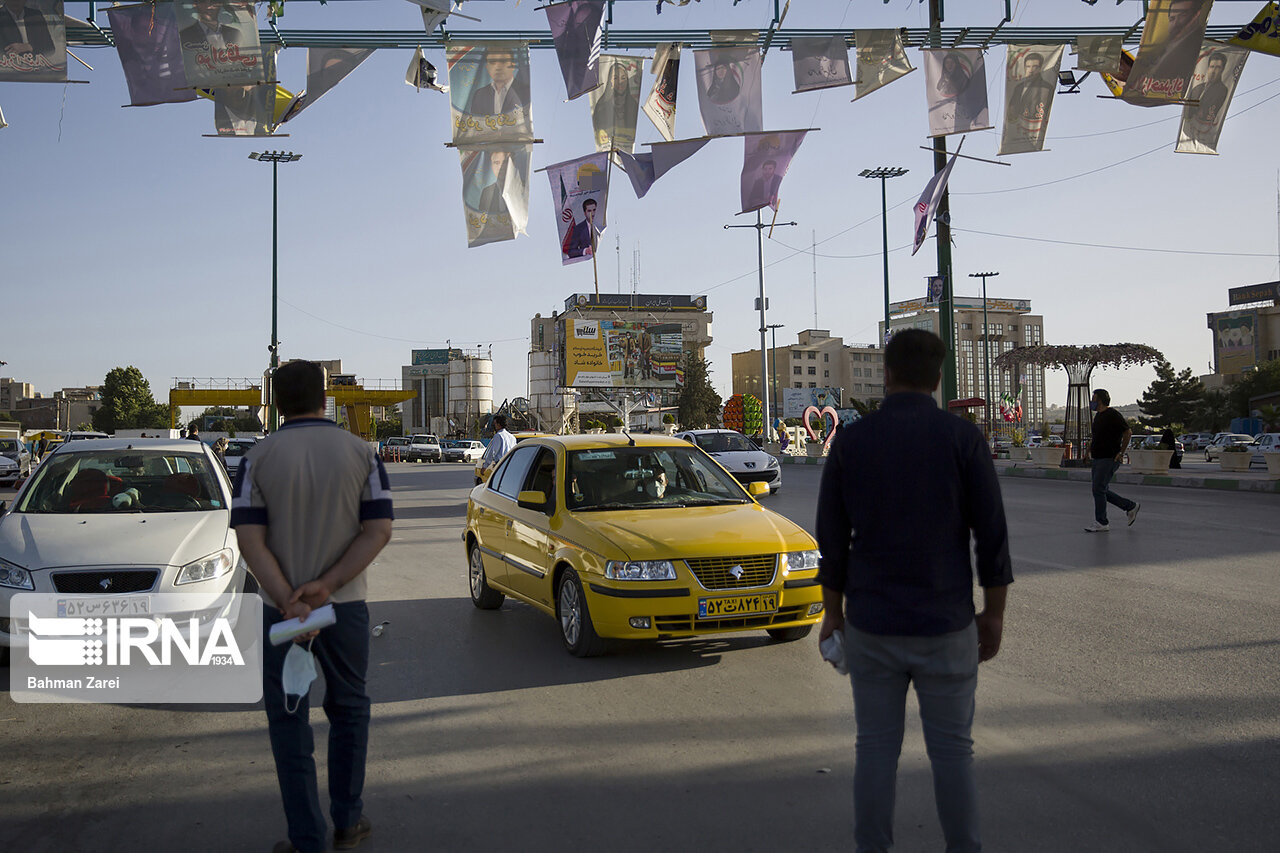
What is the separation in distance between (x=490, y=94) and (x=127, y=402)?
108 m

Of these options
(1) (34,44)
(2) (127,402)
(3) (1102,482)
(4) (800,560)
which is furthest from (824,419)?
(2) (127,402)

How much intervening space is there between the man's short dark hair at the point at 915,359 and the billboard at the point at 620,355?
211ft

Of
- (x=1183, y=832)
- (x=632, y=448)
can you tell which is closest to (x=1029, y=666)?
(x=1183, y=832)

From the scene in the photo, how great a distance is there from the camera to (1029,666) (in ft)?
19.9

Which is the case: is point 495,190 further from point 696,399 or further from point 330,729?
point 696,399

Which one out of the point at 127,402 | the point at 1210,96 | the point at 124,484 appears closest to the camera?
the point at 124,484

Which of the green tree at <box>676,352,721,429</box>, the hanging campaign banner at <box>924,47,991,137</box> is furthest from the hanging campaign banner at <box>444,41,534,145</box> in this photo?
the green tree at <box>676,352,721,429</box>

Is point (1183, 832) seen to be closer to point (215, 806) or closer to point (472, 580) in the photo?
point (215, 806)

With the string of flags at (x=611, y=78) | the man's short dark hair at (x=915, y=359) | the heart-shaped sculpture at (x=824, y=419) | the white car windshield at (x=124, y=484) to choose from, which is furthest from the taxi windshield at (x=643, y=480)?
the heart-shaped sculpture at (x=824, y=419)

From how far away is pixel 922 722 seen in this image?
2.92 meters

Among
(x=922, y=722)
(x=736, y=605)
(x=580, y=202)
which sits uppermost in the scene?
(x=580, y=202)

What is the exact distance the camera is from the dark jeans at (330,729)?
3387mm

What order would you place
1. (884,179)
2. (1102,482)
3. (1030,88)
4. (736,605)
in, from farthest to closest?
(884,179)
(1030,88)
(1102,482)
(736,605)

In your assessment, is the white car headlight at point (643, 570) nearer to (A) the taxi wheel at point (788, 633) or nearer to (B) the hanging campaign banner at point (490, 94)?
(A) the taxi wheel at point (788, 633)
